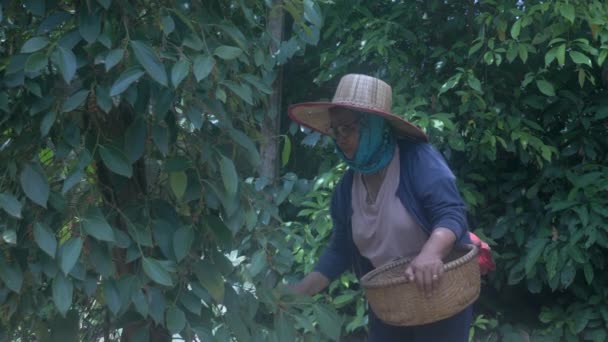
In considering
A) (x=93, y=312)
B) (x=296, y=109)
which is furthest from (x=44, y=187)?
(x=296, y=109)

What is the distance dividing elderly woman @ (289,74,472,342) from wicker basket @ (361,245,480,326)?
62 mm

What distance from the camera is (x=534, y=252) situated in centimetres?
446

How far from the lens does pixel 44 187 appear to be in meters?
2.06

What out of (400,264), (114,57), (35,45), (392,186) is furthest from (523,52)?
(35,45)

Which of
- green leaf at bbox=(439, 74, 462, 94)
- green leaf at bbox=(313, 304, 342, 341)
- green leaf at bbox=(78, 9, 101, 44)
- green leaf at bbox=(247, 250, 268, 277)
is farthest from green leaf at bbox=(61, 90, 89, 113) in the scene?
green leaf at bbox=(439, 74, 462, 94)

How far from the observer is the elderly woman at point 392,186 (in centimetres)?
Result: 291

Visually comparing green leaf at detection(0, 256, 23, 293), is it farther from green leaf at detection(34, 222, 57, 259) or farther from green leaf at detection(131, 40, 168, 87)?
green leaf at detection(131, 40, 168, 87)

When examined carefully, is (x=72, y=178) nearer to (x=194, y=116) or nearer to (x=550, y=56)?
(x=194, y=116)

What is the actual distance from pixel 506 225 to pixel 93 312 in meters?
2.70

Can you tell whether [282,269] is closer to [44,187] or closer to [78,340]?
[78,340]

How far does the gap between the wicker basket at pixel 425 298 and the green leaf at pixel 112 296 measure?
920 mm

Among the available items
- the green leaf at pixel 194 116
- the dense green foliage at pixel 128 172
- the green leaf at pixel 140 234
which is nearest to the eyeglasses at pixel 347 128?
the dense green foliage at pixel 128 172

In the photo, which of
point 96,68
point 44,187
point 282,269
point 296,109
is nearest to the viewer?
point 44,187

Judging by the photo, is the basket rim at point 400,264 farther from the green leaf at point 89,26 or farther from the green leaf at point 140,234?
the green leaf at point 89,26
